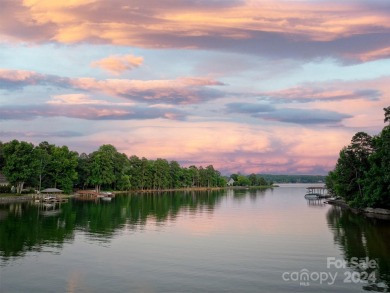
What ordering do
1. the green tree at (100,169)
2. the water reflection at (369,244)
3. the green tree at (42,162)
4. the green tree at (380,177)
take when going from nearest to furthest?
the water reflection at (369,244)
the green tree at (380,177)
the green tree at (42,162)
the green tree at (100,169)

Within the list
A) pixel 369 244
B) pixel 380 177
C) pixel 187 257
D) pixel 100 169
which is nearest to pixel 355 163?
pixel 380 177

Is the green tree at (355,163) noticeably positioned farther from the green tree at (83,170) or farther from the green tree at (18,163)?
the green tree at (83,170)

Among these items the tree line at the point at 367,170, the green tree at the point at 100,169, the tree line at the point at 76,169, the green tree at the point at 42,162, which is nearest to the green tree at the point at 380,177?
the tree line at the point at 367,170

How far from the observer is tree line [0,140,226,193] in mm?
98562

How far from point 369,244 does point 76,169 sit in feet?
372

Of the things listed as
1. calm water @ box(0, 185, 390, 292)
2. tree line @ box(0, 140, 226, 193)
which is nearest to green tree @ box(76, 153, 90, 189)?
tree line @ box(0, 140, 226, 193)

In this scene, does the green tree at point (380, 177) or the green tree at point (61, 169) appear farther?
the green tree at point (61, 169)

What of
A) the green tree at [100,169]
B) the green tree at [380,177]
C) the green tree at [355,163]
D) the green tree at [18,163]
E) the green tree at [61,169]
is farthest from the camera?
the green tree at [100,169]

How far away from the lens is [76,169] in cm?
13638

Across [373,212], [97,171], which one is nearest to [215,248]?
[373,212]

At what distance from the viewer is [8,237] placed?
41094mm

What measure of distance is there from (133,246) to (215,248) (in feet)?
26.1

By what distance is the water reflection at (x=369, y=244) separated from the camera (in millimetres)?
26438

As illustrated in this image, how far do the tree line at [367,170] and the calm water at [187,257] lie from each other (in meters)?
9.85
